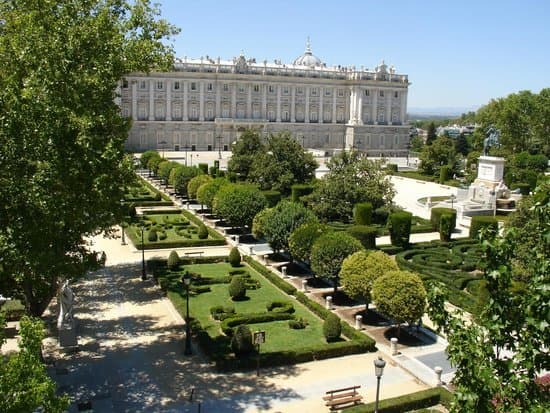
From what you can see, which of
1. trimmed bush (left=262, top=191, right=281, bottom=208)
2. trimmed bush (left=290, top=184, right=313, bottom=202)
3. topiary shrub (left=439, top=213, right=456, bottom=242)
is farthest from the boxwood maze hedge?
trimmed bush (left=262, top=191, right=281, bottom=208)

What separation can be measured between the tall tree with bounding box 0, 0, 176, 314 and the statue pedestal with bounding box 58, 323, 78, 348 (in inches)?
89.7

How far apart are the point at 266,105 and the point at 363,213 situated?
63932 mm

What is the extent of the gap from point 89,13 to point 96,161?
5418 millimetres

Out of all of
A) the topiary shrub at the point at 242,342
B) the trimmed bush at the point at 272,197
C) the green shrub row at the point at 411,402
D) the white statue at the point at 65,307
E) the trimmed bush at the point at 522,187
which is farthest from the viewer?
the trimmed bush at the point at 522,187

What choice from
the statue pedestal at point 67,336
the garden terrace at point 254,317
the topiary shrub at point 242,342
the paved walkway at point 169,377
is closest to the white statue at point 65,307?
the statue pedestal at point 67,336

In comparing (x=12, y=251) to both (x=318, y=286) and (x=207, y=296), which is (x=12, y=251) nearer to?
(x=207, y=296)

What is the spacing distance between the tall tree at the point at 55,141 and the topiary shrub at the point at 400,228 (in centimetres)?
1844

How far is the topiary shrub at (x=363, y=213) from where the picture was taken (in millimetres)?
33500

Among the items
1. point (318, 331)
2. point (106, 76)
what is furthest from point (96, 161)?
point (318, 331)

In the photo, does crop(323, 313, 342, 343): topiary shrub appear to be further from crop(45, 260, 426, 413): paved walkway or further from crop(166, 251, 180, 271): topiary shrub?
crop(166, 251, 180, 271): topiary shrub

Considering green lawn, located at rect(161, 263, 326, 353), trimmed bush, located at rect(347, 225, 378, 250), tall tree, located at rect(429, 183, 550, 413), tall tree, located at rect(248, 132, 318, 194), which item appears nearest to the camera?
tall tree, located at rect(429, 183, 550, 413)

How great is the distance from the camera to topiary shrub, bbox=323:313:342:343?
60.5ft

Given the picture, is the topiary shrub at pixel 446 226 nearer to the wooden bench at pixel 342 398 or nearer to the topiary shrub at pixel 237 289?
the topiary shrub at pixel 237 289

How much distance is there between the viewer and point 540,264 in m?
6.81
